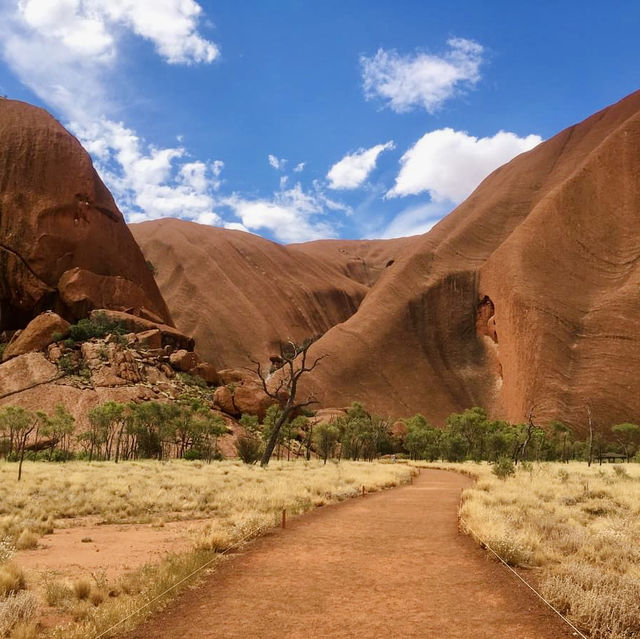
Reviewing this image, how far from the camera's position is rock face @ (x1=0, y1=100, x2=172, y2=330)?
66938 millimetres

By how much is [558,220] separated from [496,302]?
53.6 ft

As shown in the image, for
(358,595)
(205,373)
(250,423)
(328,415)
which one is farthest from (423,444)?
(358,595)

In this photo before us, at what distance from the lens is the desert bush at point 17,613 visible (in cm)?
559

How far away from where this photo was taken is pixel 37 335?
60.8 metres

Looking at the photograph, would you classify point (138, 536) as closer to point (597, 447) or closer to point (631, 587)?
point (631, 587)

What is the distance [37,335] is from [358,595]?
205 feet

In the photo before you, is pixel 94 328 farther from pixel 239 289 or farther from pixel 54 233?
pixel 239 289

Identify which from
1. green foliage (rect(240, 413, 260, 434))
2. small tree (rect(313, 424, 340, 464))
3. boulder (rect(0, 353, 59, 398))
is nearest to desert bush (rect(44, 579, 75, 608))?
small tree (rect(313, 424, 340, 464))

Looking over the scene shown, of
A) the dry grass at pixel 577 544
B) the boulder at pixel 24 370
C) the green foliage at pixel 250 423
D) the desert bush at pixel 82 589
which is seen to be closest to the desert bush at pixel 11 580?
the desert bush at pixel 82 589

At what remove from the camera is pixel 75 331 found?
204 feet

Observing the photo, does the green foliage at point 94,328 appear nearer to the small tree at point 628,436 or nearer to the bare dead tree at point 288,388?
the bare dead tree at point 288,388

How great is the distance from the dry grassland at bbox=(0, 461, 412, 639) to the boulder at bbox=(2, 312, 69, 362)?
39456 millimetres

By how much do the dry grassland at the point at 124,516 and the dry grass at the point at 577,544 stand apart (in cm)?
499

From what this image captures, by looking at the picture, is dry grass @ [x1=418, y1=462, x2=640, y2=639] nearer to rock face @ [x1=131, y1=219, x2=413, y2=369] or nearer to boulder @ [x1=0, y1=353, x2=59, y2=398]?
boulder @ [x1=0, y1=353, x2=59, y2=398]
